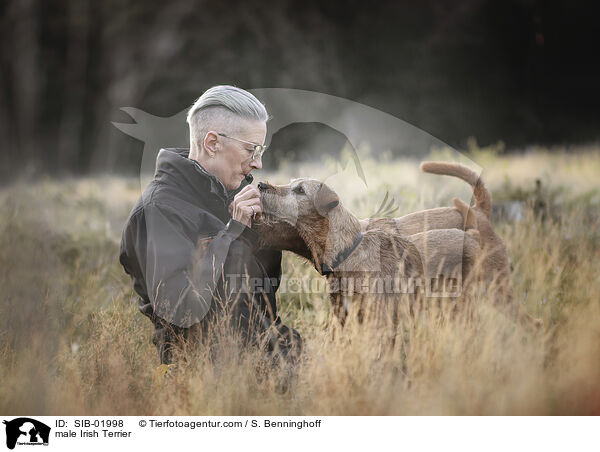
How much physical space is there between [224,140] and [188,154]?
0.33 meters

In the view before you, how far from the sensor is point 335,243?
3.09 meters

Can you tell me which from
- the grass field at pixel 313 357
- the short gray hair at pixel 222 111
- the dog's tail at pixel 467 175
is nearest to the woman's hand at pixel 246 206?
the short gray hair at pixel 222 111

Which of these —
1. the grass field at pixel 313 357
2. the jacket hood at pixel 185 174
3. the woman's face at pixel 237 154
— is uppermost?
the woman's face at pixel 237 154

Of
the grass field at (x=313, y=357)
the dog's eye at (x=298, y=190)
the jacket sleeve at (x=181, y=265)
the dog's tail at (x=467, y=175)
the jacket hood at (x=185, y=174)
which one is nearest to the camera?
the grass field at (x=313, y=357)

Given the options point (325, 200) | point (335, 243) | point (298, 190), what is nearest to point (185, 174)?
point (298, 190)

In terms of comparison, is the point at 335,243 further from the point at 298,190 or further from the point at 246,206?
the point at 246,206

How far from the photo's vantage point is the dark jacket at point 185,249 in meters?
2.67

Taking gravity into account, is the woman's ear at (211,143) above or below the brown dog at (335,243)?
above

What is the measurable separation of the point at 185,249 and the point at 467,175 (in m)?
2.38

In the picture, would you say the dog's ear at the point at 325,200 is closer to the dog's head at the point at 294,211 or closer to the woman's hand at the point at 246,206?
the dog's head at the point at 294,211

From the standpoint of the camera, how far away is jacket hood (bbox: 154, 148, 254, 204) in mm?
2891

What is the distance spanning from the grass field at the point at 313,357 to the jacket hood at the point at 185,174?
102 centimetres
